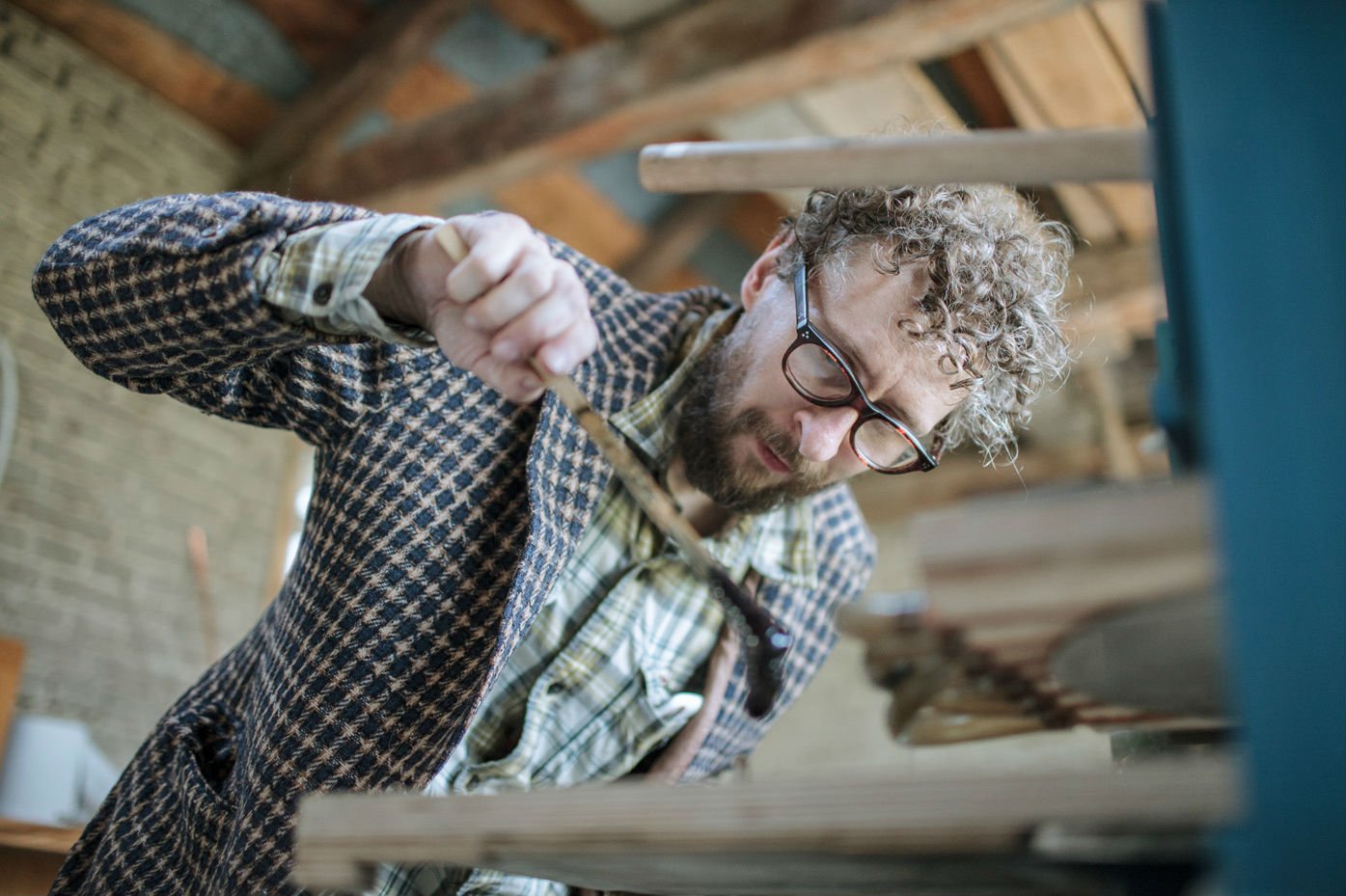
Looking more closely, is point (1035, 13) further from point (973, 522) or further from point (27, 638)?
point (27, 638)

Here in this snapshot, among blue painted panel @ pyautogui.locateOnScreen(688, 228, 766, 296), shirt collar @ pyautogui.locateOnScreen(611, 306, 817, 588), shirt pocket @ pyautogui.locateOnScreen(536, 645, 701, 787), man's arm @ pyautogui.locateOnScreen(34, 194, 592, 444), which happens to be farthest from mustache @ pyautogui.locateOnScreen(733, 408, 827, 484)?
blue painted panel @ pyautogui.locateOnScreen(688, 228, 766, 296)

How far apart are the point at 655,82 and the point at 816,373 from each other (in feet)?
7.18

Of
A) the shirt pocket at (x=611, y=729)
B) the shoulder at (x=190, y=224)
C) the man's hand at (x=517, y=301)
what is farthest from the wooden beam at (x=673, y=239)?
the man's hand at (x=517, y=301)

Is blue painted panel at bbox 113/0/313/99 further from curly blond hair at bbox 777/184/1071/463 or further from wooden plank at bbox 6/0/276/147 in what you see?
curly blond hair at bbox 777/184/1071/463

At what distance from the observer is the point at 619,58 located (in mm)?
3537

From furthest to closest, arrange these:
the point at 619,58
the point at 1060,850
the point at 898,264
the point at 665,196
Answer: the point at 665,196 < the point at 619,58 < the point at 898,264 < the point at 1060,850

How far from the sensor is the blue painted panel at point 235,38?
3955mm

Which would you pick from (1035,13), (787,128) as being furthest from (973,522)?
(787,128)

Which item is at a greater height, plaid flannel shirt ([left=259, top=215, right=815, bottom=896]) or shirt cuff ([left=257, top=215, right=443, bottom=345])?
shirt cuff ([left=257, top=215, right=443, bottom=345])

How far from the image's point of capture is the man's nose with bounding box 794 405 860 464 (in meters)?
1.46

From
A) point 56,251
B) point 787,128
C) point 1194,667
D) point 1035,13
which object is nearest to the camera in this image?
point 1194,667

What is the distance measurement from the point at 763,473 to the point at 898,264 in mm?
327

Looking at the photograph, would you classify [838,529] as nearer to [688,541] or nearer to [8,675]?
[688,541]

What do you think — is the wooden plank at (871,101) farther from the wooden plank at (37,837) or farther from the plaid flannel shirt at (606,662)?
the wooden plank at (37,837)
